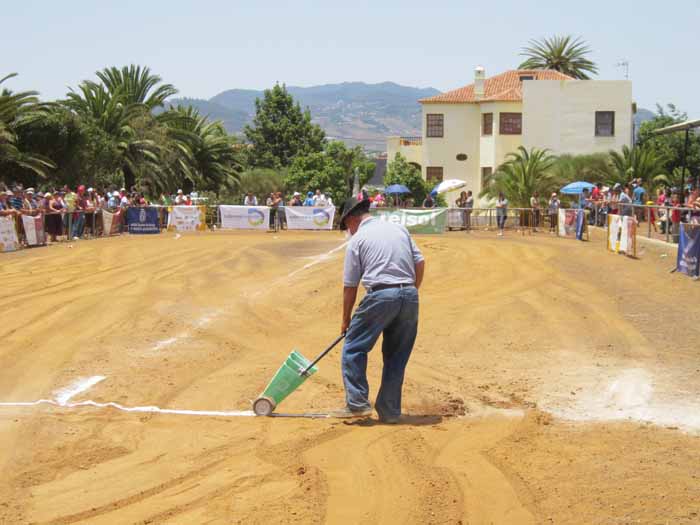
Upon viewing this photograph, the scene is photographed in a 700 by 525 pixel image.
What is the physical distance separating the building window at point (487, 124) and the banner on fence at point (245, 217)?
26.0 m

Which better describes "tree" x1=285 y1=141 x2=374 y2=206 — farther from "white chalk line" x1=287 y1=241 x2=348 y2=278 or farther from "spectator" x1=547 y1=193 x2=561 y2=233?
"white chalk line" x1=287 y1=241 x2=348 y2=278

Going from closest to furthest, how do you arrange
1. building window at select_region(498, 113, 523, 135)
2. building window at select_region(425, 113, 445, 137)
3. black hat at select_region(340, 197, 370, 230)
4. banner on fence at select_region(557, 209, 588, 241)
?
black hat at select_region(340, 197, 370, 230), banner on fence at select_region(557, 209, 588, 241), building window at select_region(498, 113, 523, 135), building window at select_region(425, 113, 445, 137)

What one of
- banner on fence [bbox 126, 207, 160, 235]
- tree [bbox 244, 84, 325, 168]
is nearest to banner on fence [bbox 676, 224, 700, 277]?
banner on fence [bbox 126, 207, 160, 235]

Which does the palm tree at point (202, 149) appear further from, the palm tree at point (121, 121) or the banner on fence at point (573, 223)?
the banner on fence at point (573, 223)

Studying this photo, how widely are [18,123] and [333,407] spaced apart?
99.8 ft

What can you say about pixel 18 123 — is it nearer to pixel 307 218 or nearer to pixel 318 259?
pixel 307 218

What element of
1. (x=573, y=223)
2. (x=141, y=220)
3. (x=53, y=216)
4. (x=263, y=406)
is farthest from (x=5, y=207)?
(x=263, y=406)

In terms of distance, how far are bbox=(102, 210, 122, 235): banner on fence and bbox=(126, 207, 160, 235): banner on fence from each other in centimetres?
63

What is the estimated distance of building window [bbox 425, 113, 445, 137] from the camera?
59.9 meters

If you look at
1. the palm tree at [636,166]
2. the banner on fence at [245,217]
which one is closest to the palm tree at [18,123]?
the banner on fence at [245,217]

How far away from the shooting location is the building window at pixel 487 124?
192ft

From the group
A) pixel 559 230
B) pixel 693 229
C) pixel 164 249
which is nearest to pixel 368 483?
pixel 693 229

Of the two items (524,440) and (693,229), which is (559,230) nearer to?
(693,229)

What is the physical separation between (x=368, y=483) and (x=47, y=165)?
1273 inches
